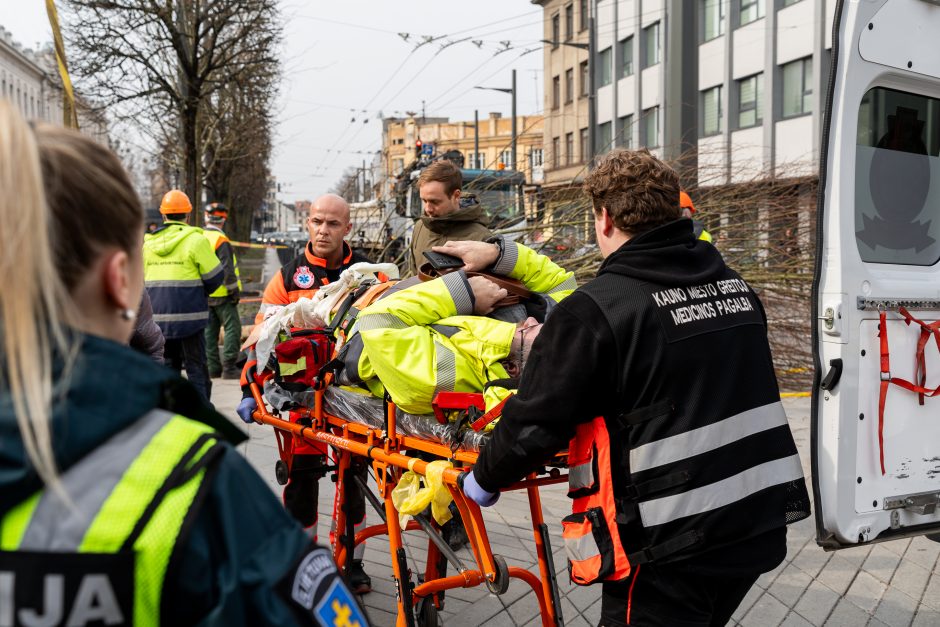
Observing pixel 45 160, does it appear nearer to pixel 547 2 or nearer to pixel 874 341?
pixel 874 341

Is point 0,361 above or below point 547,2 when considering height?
below

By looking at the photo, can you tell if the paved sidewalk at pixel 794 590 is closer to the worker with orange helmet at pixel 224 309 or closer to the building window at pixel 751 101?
the worker with orange helmet at pixel 224 309

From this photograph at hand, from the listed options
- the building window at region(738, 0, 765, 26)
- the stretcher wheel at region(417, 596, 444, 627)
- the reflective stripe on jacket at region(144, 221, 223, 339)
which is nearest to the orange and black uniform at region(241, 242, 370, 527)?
the stretcher wheel at region(417, 596, 444, 627)

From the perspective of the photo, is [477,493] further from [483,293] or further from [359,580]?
[359,580]

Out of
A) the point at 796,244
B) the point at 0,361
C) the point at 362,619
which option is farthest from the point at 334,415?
the point at 796,244

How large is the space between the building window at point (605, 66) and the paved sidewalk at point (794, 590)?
36.4m

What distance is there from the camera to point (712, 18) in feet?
105

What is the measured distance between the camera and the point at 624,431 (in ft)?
7.89

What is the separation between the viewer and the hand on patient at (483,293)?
3.54 metres

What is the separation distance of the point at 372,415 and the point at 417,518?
1.59ft

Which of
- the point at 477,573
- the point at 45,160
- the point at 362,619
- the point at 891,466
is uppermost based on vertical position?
the point at 45,160

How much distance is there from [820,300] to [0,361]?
8.81 ft

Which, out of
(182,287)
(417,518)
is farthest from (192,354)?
(417,518)

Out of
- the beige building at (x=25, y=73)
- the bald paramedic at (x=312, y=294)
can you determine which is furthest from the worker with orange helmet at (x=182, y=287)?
the beige building at (x=25, y=73)
